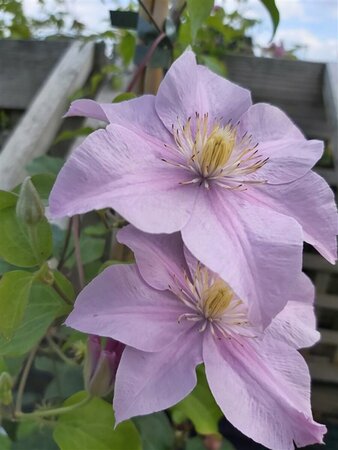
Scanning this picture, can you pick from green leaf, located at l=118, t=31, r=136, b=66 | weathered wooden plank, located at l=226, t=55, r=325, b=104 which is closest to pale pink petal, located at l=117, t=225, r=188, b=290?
green leaf, located at l=118, t=31, r=136, b=66

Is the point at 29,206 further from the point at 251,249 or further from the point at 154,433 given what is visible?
the point at 154,433

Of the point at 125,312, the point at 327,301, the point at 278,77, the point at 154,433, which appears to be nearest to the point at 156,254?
the point at 125,312

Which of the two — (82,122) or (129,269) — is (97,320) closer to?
(129,269)

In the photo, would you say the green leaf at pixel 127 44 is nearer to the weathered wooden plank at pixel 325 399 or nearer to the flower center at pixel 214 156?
the flower center at pixel 214 156

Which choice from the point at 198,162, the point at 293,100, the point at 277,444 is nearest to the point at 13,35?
the point at 293,100

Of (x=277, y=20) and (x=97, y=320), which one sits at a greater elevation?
(x=277, y=20)

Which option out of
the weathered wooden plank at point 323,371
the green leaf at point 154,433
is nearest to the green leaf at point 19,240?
the green leaf at point 154,433

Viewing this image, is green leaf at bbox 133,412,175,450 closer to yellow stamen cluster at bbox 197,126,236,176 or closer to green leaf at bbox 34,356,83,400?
green leaf at bbox 34,356,83,400
